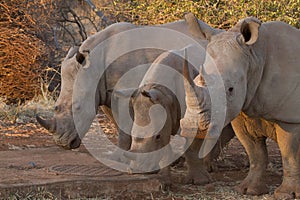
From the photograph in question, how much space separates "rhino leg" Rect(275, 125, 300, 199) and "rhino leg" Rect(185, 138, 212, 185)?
3.08 ft

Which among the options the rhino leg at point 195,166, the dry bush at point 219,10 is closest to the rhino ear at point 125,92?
the rhino leg at point 195,166

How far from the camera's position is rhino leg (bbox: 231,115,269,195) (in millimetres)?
5730

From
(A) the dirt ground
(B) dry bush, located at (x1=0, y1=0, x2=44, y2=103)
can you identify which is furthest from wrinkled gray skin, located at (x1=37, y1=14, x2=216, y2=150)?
(B) dry bush, located at (x1=0, y1=0, x2=44, y2=103)

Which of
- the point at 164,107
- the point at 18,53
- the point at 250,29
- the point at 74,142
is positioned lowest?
the point at 18,53

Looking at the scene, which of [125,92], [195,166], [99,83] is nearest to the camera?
[125,92]

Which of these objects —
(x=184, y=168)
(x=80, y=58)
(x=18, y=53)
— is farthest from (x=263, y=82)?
(x=18, y=53)

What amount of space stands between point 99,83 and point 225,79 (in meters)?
1.97

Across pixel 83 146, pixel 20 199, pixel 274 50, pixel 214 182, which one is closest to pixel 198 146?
pixel 214 182

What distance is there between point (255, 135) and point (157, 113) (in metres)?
0.88

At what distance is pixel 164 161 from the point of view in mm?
5879

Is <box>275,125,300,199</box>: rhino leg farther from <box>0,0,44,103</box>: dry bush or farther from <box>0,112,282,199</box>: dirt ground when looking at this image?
<box>0,0,44,103</box>: dry bush

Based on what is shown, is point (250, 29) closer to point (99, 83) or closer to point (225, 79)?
point (225, 79)

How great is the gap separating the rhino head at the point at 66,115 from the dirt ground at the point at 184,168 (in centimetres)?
48

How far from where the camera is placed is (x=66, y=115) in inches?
245
